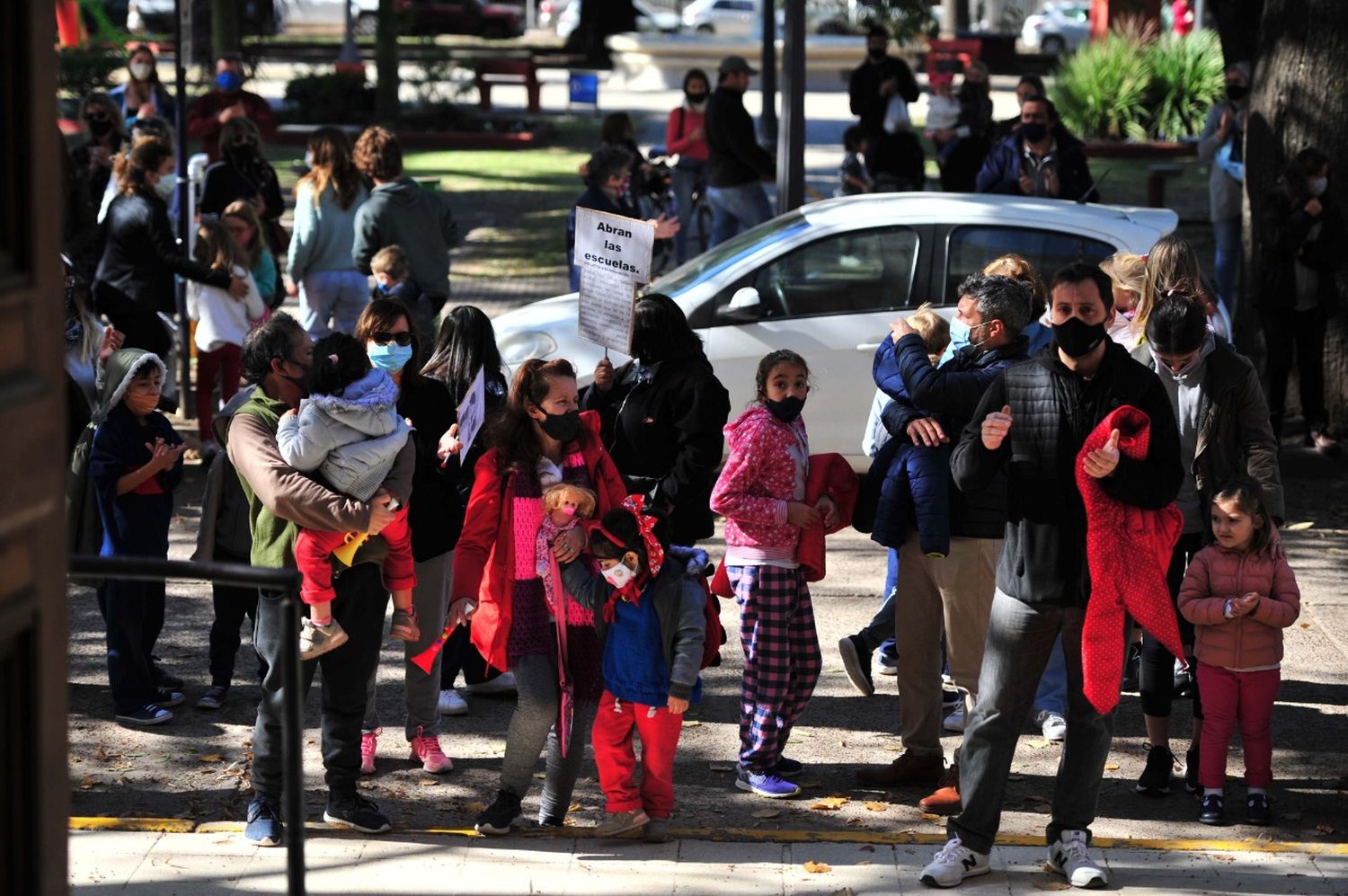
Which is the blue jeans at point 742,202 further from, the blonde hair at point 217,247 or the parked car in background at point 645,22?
the parked car in background at point 645,22

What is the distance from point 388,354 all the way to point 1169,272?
9.80ft

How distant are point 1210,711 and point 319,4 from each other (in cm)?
5714

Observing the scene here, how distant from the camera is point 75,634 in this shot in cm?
834

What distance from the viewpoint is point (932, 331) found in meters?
6.57

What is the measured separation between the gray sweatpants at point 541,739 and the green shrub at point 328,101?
25168 millimetres

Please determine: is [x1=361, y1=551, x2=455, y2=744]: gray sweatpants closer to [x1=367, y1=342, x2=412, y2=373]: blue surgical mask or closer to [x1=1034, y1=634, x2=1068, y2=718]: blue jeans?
[x1=367, y1=342, x2=412, y2=373]: blue surgical mask

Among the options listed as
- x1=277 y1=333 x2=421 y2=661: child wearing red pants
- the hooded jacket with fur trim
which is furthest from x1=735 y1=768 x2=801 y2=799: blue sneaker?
the hooded jacket with fur trim

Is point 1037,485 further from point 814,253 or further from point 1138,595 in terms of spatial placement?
point 814,253

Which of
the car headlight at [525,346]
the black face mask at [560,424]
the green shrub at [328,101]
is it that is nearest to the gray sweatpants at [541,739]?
the black face mask at [560,424]

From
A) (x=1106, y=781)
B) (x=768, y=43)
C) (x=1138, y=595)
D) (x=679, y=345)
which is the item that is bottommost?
(x=1106, y=781)

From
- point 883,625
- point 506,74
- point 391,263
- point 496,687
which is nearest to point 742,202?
point 391,263

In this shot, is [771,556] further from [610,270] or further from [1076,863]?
[610,270]

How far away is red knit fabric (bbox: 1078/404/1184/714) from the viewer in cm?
528

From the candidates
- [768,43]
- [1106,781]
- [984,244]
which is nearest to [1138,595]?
[1106,781]
